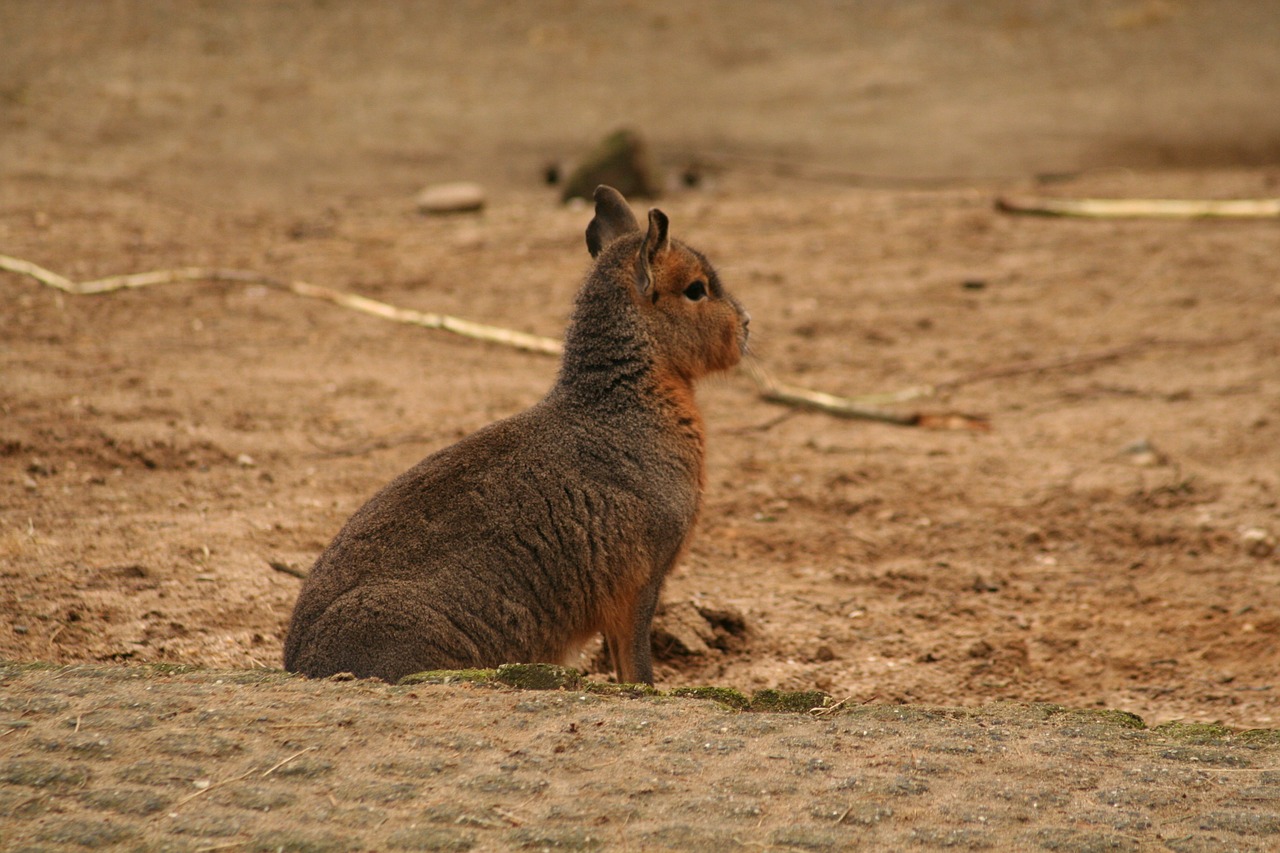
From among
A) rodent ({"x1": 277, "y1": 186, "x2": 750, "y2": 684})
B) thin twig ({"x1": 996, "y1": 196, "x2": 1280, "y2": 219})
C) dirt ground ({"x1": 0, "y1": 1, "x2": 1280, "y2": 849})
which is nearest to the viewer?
rodent ({"x1": 277, "y1": 186, "x2": 750, "y2": 684})

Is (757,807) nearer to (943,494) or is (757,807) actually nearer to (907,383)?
(943,494)

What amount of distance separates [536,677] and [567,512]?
77 centimetres

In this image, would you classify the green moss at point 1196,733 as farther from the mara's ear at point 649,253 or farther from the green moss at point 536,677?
the mara's ear at point 649,253

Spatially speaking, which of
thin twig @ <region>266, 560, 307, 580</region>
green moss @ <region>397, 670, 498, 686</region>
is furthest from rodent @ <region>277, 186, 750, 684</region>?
thin twig @ <region>266, 560, 307, 580</region>

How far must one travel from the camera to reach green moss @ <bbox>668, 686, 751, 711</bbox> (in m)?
3.56

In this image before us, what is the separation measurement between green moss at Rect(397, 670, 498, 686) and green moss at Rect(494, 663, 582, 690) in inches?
1.2

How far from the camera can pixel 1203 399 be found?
7391mm

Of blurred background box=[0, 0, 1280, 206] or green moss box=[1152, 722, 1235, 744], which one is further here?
blurred background box=[0, 0, 1280, 206]

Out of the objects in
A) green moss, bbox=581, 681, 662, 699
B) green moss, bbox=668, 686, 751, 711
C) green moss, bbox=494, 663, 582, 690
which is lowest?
green moss, bbox=668, 686, 751, 711

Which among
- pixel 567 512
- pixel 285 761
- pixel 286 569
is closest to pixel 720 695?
pixel 567 512

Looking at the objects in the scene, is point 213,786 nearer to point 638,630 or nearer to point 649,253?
point 638,630

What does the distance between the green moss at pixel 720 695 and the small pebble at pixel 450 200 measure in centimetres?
726

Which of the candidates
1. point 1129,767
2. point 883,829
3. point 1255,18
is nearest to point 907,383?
point 1129,767

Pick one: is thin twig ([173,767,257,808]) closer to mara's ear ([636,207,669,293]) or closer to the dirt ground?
the dirt ground
